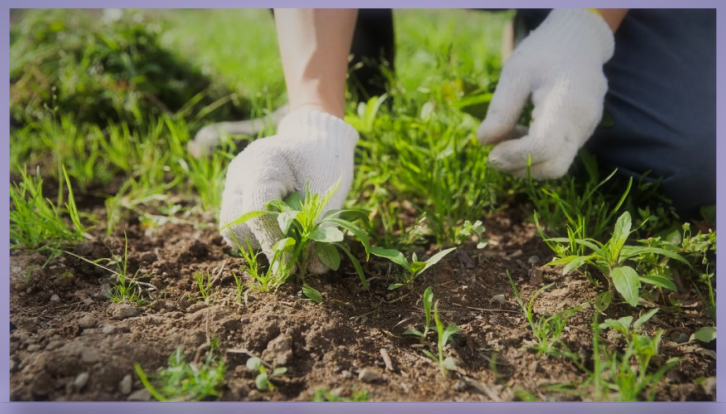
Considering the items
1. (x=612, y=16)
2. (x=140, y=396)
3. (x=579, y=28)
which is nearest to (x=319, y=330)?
(x=140, y=396)

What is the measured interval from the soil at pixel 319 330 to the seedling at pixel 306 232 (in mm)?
56

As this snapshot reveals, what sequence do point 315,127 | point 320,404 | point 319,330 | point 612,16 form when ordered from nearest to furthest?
point 320,404 → point 319,330 → point 315,127 → point 612,16

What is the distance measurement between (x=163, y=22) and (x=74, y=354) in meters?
1.67

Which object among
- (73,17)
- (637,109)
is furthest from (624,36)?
(73,17)

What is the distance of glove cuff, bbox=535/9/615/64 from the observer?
1.52 metres

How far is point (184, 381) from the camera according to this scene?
1066 mm

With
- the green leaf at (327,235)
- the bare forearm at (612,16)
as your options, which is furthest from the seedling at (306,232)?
the bare forearm at (612,16)

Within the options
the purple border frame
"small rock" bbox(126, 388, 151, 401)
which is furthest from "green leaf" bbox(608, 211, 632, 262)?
"small rock" bbox(126, 388, 151, 401)

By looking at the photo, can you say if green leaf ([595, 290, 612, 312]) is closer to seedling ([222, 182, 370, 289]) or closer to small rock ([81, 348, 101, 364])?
seedling ([222, 182, 370, 289])

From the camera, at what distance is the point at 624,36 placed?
1.83 metres

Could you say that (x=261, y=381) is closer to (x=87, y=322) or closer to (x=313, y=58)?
(x=87, y=322)

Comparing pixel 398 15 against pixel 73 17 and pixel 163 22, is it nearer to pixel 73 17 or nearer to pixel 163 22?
pixel 163 22

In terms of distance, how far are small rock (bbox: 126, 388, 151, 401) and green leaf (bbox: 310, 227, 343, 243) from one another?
0.38m

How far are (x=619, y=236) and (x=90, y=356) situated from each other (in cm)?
96
